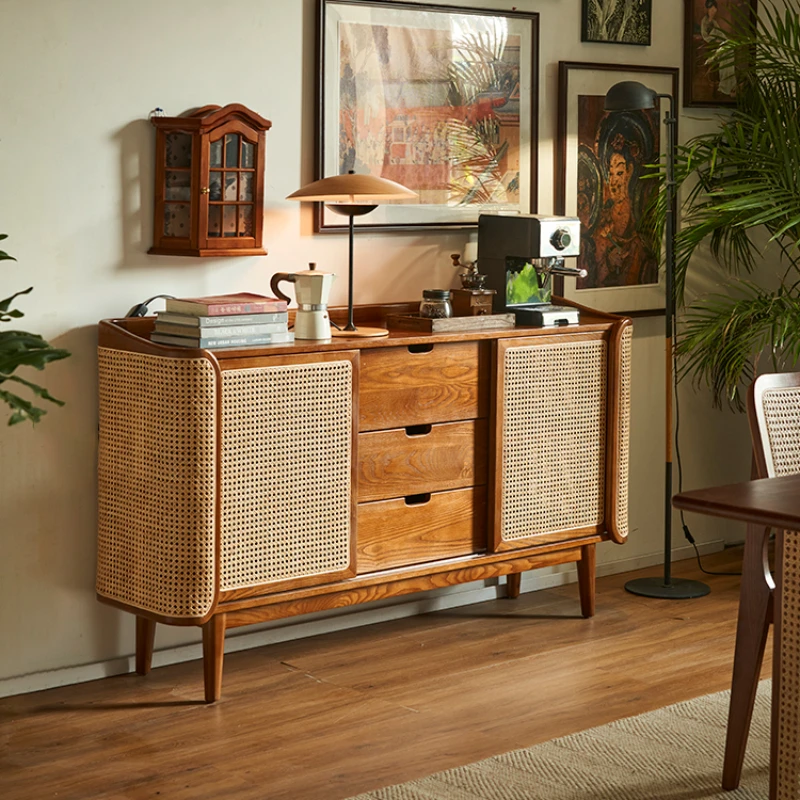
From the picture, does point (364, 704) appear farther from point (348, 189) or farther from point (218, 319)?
point (348, 189)

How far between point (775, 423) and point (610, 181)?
6.45 ft

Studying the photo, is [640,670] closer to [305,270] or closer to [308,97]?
[305,270]

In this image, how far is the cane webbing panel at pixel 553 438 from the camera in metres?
4.03

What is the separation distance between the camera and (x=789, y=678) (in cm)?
255

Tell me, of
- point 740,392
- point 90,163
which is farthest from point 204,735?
point 740,392

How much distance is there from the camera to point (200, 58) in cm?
372

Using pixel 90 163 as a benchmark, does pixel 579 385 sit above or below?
below

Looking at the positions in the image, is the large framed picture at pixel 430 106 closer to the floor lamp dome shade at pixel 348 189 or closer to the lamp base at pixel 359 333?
the floor lamp dome shade at pixel 348 189

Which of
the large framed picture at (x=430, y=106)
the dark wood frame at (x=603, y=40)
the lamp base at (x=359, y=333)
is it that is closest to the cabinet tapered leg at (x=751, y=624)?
the lamp base at (x=359, y=333)

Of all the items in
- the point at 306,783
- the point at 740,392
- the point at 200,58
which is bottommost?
the point at 306,783

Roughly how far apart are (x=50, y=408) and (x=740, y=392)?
9.34 ft

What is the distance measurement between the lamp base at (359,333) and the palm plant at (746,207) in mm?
1255

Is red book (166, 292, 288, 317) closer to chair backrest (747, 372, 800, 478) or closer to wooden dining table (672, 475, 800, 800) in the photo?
chair backrest (747, 372, 800, 478)

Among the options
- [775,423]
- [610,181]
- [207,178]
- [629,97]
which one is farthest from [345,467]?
[610,181]
